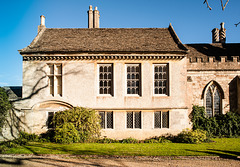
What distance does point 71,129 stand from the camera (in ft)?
40.6

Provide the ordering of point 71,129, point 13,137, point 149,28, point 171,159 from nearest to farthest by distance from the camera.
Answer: point 171,159 → point 71,129 → point 13,137 → point 149,28

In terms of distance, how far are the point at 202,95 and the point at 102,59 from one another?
32.1ft

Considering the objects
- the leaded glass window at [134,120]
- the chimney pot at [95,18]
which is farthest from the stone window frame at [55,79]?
the chimney pot at [95,18]

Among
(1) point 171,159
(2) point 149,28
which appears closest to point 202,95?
(2) point 149,28

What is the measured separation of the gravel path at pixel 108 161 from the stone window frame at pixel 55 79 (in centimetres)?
576

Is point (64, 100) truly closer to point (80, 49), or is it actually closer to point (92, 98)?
point (92, 98)

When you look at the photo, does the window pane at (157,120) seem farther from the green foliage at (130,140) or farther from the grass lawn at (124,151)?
the grass lawn at (124,151)

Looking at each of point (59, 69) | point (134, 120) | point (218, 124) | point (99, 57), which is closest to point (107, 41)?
point (99, 57)

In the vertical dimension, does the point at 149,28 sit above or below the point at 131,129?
above

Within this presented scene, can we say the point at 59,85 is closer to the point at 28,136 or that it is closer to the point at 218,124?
the point at 28,136

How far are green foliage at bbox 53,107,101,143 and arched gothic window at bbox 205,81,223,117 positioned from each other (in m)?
10.5

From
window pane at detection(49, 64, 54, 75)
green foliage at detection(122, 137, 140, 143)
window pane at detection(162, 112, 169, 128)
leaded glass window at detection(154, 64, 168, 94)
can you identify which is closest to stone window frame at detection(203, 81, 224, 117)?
leaded glass window at detection(154, 64, 168, 94)

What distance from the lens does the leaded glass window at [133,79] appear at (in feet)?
47.5

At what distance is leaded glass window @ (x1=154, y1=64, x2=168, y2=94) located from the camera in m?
14.5
